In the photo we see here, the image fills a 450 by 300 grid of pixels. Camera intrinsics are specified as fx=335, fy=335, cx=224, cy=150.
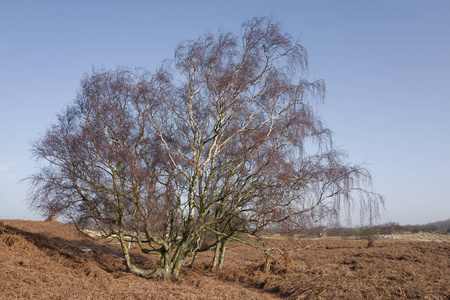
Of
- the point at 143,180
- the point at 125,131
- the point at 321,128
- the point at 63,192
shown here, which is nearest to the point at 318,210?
the point at 321,128

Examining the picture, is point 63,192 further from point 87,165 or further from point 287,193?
point 287,193

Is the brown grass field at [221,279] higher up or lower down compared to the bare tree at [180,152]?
lower down

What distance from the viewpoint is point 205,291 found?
899 centimetres

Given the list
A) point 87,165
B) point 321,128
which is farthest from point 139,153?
point 321,128

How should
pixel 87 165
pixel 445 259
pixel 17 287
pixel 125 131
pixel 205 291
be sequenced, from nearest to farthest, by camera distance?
pixel 17 287
pixel 205 291
pixel 87 165
pixel 125 131
pixel 445 259

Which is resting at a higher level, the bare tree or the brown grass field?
the bare tree

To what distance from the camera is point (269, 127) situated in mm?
11539

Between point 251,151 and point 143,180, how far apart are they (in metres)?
3.75

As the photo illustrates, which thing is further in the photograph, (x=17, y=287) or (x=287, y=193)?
(x=287, y=193)

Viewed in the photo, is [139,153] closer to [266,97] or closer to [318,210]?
[266,97]

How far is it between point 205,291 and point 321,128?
20.4ft

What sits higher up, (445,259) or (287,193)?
(287,193)

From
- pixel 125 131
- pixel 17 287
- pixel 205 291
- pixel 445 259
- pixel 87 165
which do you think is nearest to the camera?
pixel 17 287

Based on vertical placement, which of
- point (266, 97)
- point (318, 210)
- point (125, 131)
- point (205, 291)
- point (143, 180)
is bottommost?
point (205, 291)
